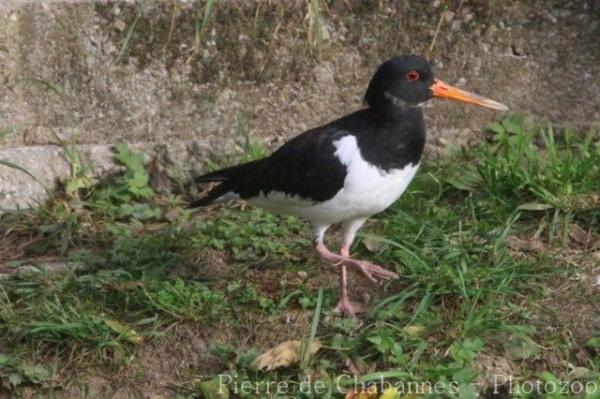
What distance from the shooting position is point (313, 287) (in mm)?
5395

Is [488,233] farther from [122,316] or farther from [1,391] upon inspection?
[1,391]

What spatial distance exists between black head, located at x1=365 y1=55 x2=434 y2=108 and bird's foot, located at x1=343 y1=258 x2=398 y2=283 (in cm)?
74

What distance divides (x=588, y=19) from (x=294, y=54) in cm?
167

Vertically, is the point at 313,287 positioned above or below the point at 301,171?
below

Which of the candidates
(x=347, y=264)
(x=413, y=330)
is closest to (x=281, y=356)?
(x=413, y=330)

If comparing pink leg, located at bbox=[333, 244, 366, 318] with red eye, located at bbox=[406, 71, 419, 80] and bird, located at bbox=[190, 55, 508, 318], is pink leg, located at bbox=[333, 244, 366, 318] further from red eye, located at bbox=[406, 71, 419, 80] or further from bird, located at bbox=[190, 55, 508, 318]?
red eye, located at bbox=[406, 71, 419, 80]

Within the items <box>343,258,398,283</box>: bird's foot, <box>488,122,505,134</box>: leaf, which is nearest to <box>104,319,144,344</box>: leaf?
<box>343,258,398,283</box>: bird's foot

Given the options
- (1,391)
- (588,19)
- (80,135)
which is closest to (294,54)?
(80,135)

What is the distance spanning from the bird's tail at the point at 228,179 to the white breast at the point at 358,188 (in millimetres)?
470

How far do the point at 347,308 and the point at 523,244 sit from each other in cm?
103

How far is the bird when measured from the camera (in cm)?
500

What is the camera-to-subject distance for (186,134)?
20.7 feet

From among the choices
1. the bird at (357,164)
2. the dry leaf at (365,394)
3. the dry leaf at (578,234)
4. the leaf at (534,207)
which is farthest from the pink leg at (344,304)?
the dry leaf at (578,234)

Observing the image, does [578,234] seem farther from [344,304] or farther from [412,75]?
[344,304]
